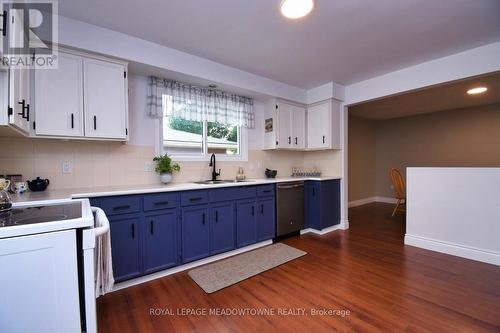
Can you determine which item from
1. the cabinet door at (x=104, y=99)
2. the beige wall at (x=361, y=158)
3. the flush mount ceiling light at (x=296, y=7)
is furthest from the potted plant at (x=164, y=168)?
the beige wall at (x=361, y=158)

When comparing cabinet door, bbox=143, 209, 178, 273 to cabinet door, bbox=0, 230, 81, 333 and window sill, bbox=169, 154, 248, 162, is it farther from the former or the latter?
cabinet door, bbox=0, 230, 81, 333

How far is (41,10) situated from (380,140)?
23.3 feet

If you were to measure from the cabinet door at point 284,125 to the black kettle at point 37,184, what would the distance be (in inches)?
114

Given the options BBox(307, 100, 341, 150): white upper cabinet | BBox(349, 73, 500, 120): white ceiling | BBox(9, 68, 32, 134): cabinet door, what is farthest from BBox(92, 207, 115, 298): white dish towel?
BBox(349, 73, 500, 120): white ceiling

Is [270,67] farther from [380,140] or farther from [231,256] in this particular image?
[380,140]

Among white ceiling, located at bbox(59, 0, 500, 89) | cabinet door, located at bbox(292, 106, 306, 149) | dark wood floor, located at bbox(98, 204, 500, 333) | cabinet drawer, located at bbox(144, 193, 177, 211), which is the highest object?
white ceiling, located at bbox(59, 0, 500, 89)

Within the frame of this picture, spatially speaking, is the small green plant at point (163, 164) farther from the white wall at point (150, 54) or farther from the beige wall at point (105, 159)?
the white wall at point (150, 54)

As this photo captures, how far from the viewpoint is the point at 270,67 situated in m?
3.03

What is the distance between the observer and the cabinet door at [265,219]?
298cm

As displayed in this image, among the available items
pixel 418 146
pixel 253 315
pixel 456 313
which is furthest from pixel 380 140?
pixel 253 315

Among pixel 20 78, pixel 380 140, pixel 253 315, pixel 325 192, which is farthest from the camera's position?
pixel 380 140

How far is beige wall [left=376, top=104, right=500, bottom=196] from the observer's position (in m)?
4.80

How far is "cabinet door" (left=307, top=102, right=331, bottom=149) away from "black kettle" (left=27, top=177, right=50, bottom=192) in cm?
357

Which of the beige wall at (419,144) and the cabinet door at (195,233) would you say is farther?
the beige wall at (419,144)
